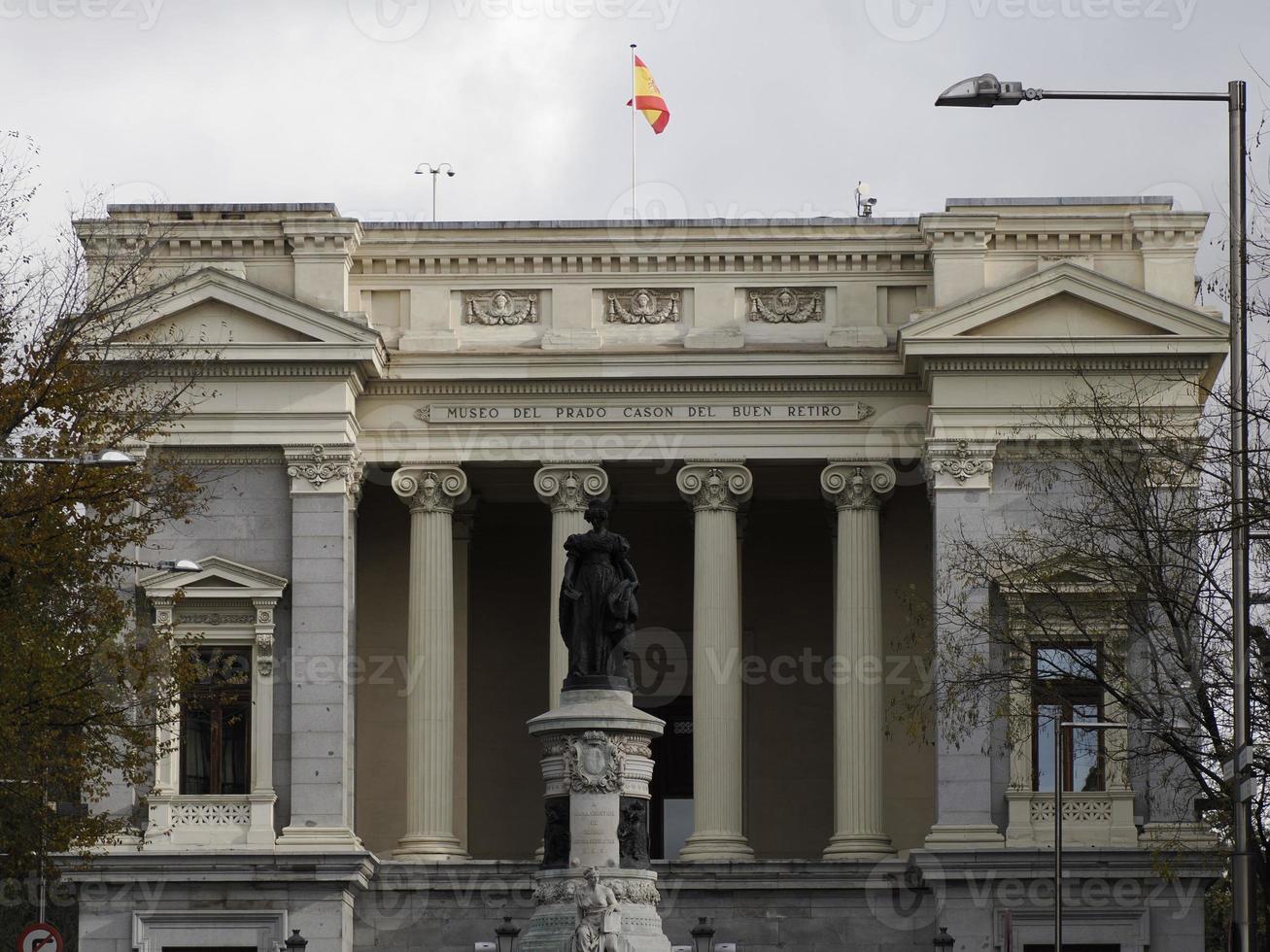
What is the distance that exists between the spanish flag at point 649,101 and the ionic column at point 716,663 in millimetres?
8212

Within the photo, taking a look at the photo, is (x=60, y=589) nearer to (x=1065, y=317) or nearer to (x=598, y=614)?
(x=598, y=614)

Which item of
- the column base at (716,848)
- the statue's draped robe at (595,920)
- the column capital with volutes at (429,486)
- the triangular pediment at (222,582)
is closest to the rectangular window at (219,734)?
the triangular pediment at (222,582)

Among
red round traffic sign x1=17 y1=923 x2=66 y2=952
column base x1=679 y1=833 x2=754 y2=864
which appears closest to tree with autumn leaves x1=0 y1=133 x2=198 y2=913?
red round traffic sign x1=17 y1=923 x2=66 y2=952

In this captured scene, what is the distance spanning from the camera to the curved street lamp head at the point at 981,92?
38375 millimetres

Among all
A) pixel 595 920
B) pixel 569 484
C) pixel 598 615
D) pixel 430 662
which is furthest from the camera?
pixel 569 484

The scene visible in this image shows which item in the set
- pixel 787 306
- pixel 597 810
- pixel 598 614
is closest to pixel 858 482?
pixel 787 306

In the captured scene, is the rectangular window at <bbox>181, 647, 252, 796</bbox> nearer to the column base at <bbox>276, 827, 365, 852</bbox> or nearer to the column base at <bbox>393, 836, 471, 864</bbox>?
the column base at <bbox>276, 827, 365, 852</bbox>

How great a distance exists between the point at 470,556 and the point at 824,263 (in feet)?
42.0

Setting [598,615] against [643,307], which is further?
[643,307]

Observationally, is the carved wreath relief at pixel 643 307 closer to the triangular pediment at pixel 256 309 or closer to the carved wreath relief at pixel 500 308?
the carved wreath relief at pixel 500 308

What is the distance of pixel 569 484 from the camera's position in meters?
68.9

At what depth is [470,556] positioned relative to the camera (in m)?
75.9

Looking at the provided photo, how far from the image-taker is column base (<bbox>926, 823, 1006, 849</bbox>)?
65.3 meters

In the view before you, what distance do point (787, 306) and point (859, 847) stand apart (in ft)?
41.7
